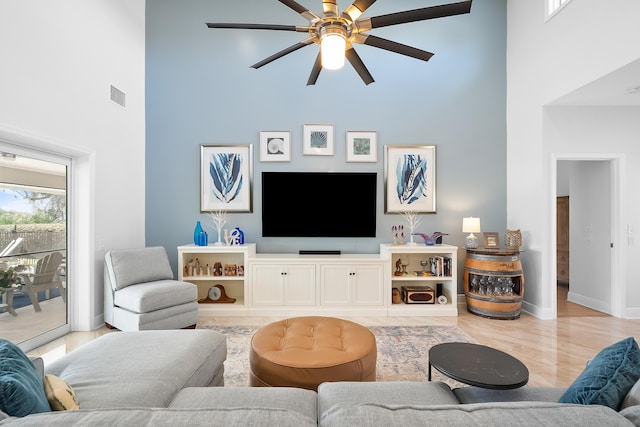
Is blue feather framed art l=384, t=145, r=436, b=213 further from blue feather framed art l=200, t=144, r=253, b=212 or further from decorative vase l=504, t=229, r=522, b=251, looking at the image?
blue feather framed art l=200, t=144, r=253, b=212

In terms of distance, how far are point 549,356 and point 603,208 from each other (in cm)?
263

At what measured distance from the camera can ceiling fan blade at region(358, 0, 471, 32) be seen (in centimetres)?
183

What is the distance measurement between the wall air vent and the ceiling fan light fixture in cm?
318

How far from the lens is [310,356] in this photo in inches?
78.2

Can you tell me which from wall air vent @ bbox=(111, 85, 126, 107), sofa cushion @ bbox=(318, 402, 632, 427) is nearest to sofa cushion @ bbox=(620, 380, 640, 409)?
sofa cushion @ bbox=(318, 402, 632, 427)

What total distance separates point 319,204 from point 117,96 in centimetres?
294

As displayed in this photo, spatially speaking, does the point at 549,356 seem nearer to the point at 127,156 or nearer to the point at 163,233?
the point at 163,233

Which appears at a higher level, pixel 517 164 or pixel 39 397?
pixel 517 164

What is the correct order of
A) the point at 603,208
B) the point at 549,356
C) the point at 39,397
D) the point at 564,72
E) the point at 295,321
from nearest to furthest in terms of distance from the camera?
the point at 39,397
the point at 295,321
the point at 549,356
the point at 564,72
the point at 603,208

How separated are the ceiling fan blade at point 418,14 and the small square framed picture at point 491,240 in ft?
10.5

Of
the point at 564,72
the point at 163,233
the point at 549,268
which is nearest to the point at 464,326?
the point at 549,268

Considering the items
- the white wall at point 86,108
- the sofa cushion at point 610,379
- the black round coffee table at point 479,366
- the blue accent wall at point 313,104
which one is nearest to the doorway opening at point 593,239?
the blue accent wall at point 313,104

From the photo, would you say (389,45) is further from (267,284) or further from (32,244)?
(32,244)

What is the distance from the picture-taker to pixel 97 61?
12.0ft
